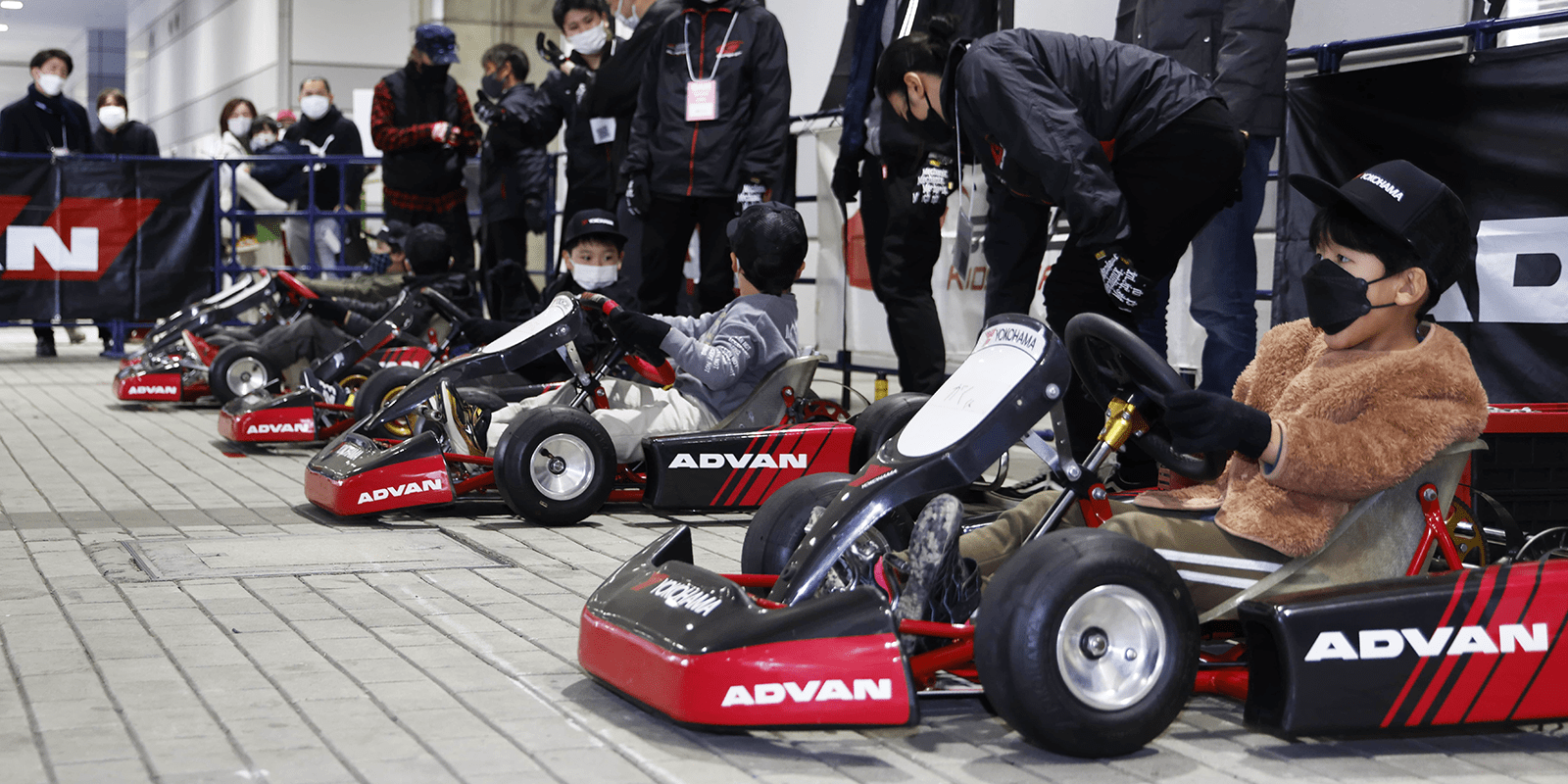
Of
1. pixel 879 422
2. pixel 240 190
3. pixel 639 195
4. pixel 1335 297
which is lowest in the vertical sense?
pixel 879 422

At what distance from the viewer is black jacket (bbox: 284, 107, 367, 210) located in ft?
38.8

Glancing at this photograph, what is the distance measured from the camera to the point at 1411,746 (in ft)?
8.80

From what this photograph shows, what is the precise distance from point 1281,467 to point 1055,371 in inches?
16.3

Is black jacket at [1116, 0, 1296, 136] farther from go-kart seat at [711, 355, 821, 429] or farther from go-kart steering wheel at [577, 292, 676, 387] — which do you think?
go-kart steering wheel at [577, 292, 676, 387]

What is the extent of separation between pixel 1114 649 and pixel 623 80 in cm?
548

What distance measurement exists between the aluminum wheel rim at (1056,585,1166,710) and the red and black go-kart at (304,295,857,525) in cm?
229

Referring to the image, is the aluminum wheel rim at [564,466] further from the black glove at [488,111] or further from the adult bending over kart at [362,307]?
the black glove at [488,111]

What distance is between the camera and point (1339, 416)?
9.00ft

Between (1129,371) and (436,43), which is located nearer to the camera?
(1129,371)

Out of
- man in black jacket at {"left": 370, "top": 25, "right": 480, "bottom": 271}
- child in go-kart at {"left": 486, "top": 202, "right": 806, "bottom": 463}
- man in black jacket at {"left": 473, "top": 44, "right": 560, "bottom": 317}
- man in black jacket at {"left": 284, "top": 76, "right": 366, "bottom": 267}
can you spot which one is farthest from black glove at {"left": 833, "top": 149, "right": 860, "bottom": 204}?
man in black jacket at {"left": 284, "top": 76, "right": 366, "bottom": 267}

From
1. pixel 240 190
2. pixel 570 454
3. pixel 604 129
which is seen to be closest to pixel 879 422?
pixel 570 454

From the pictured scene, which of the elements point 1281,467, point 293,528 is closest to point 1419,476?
point 1281,467

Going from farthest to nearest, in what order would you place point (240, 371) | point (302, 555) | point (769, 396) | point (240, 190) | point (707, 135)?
point (240, 190), point (240, 371), point (707, 135), point (769, 396), point (302, 555)

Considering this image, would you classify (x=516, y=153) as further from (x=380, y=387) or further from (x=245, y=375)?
(x=380, y=387)
